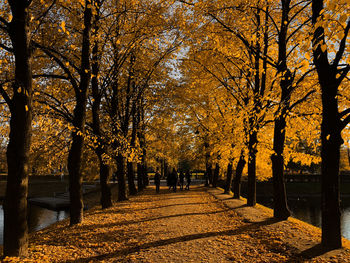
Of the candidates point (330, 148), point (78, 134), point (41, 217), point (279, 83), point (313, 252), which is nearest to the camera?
point (313, 252)

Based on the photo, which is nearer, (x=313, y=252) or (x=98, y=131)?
(x=313, y=252)

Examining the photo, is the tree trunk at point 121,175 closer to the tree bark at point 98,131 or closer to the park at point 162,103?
the park at point 162,103

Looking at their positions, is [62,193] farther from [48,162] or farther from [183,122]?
[48,162]

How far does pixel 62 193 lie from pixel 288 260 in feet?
124

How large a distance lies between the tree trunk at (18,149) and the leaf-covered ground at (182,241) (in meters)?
0.58

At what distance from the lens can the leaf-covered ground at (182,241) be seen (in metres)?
5.67

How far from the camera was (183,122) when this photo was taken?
76.4ft

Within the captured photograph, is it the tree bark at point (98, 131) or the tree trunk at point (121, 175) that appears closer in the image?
the tree bark at point (98, 131)

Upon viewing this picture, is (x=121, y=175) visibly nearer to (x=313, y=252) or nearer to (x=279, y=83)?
(x=279, y=83)

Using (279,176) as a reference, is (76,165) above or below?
above

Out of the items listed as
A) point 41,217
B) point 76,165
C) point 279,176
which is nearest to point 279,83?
point 279,176

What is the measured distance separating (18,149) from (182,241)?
4408 mm

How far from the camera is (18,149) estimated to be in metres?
5.65

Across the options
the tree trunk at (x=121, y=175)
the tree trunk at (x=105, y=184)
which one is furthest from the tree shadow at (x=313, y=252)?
the tree trunk at (x=121, y=175)
